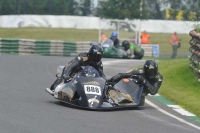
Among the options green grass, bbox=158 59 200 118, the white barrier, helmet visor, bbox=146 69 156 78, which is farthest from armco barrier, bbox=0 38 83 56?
helmet visor, bbox=146 69 156 78

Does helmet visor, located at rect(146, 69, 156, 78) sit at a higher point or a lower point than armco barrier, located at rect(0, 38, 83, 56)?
higher

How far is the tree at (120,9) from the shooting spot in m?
43.7

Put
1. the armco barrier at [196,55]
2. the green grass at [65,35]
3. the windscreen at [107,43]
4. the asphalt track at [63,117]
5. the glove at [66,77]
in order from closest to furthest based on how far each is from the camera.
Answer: the asphalt track at [63,117], the glove at [66,77], the armco barrier at [196,55], the windscreen at [107,43], the green grass at [65,35]

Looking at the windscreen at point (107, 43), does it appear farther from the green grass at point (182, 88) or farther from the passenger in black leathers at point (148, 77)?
the passenger in black leathers at point (148, 77)

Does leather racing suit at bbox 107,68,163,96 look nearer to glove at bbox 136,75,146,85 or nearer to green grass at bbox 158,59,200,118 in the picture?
glove at bbox 136,75,146,85

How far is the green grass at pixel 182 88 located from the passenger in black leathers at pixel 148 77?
809 millimetres

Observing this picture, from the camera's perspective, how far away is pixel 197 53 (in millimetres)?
15023

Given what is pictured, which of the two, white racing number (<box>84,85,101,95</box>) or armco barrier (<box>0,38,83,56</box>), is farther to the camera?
armco barrier (<box>0,38,83,56</box>)

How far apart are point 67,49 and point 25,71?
11253 millimetres

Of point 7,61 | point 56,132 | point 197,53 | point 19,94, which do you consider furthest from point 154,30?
point 56,132

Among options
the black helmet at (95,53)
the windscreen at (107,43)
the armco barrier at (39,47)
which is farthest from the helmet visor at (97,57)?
the windscreen at (107,43)

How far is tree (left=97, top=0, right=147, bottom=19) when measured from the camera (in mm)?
43688

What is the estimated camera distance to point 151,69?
11.4 m

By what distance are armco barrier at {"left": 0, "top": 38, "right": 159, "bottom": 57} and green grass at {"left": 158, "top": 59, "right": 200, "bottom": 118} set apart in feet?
32.9
